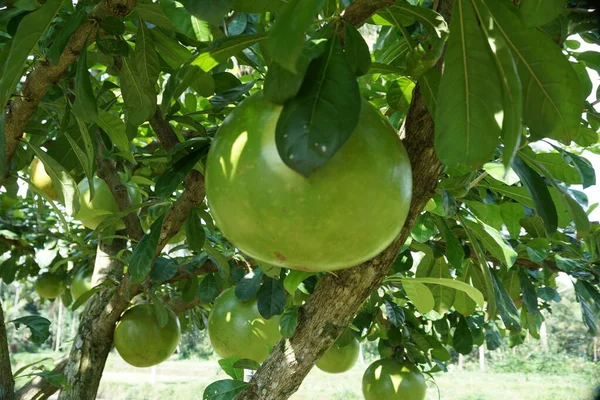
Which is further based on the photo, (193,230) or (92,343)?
(92,343)

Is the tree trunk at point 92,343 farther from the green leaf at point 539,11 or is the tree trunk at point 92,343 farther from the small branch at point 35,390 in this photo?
the green leaf at point 539,11

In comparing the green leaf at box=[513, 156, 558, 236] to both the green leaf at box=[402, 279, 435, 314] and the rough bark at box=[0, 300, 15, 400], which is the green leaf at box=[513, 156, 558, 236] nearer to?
the green leaf at box=[402, 279, 435, 314]

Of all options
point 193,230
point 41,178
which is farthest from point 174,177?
point 41,178

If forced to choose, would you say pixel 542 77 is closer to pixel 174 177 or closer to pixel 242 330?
pixel 174 177

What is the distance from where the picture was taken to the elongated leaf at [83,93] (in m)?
0.72

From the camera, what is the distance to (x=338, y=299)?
0.78 m

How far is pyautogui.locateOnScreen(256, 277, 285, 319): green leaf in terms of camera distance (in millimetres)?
1431

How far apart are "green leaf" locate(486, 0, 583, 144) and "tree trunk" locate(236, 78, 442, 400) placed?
5.5 inches

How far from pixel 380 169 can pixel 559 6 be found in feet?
0.62

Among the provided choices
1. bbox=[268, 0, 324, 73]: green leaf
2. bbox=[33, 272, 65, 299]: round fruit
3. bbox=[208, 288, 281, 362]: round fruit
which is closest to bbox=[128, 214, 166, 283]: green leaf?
bbox=[268, 0, 324, 73]: green leaf

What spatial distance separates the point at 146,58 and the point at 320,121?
19.3 inches

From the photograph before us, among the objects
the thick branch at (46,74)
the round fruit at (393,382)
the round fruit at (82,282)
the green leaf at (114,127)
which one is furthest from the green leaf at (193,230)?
the round fruit at (82,282)

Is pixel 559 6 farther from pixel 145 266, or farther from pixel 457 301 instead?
pixel 457 301

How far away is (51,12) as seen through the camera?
0.66 m
